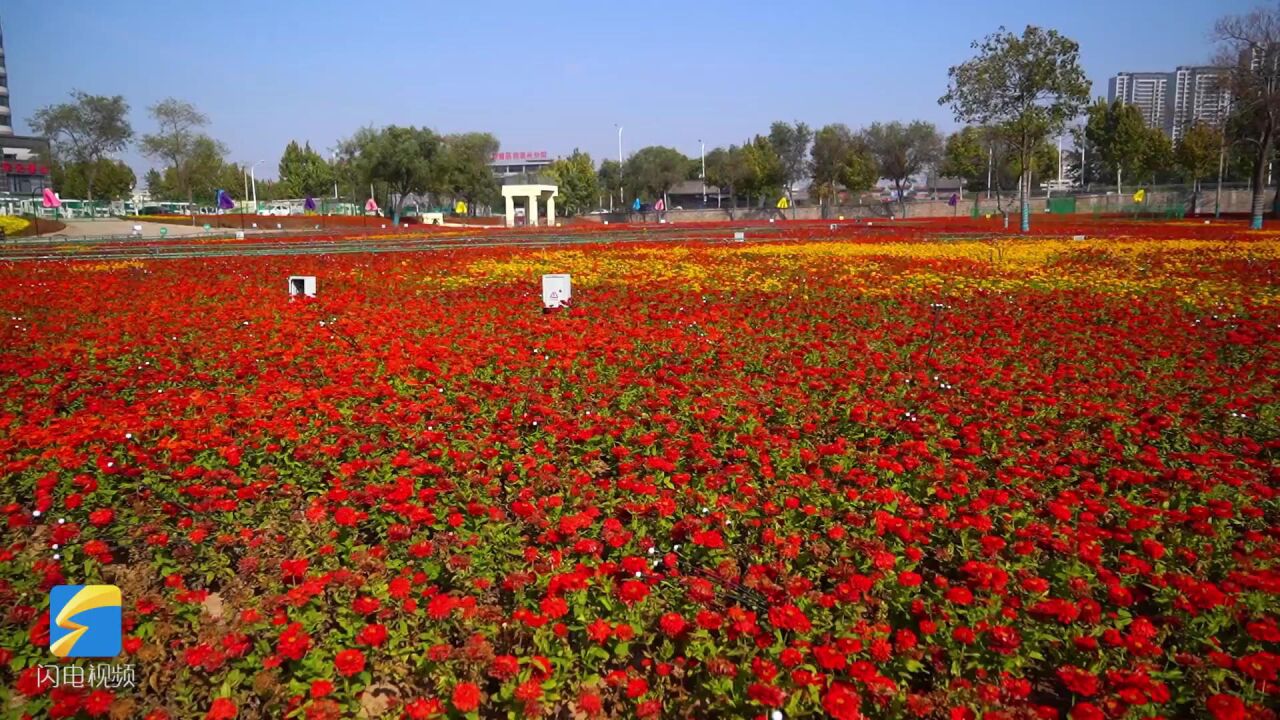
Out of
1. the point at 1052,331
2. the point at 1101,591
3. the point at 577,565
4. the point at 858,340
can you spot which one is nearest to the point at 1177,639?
the point at 1101,591

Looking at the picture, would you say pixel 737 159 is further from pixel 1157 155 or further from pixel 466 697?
pixel 466 697

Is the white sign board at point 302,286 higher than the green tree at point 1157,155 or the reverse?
the reverse

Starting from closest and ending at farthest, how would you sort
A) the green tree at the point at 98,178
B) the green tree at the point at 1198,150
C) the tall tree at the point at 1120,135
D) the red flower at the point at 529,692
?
the red flower at the point at 529,692, the green tree at the point at 1198,150, the tall tree at the point at 1120,135, the green tree at the point at 98,178

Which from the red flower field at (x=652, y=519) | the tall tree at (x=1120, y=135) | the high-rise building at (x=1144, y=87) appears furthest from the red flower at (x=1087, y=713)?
the high-rise building at (x=1144, y=87)

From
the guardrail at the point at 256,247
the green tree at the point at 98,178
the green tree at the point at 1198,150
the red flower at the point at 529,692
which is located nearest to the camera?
the red flower at the point at 529,692

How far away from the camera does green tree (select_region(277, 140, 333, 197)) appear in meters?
86.4

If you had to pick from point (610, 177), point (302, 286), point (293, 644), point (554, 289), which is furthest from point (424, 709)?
point (610, 177)

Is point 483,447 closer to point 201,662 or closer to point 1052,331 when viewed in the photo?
point 201,662

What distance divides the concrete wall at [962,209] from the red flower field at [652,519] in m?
53.0

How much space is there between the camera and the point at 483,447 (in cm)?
439

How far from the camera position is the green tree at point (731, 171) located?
257ft

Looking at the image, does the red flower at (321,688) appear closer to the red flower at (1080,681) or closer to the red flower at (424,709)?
the red flower at (424,709)

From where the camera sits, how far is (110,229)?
1817 inches

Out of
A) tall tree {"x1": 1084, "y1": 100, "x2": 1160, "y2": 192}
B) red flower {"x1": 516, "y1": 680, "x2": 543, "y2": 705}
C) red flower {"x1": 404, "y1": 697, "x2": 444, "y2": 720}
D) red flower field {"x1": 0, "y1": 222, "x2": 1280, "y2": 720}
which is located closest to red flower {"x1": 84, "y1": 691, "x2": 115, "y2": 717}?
red flower field {"x1": 0, "y1": 222, "x2": 1280, "y2": 720}
